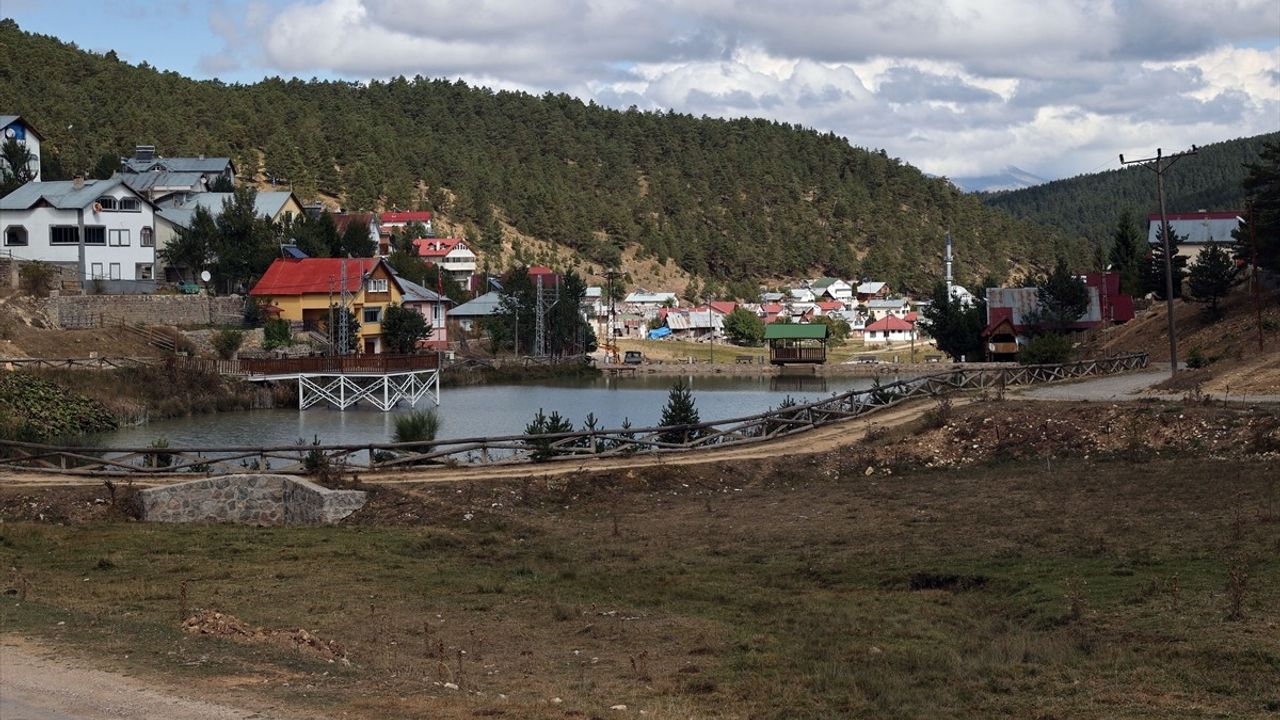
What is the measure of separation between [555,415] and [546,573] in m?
17.4

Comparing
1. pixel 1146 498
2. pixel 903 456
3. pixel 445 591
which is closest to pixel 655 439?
pixel 903 456

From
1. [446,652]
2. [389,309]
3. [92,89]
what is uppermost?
[92,89]

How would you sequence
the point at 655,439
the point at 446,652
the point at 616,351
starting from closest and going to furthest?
1. the point at 446,652
2. the point at 655,439
3. the point at 616,351

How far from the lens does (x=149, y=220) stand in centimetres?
8994

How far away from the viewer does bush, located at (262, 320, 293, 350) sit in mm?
82438

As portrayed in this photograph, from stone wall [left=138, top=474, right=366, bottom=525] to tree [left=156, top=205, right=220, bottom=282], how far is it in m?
60.1

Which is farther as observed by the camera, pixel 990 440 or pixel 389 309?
pixel 389 309

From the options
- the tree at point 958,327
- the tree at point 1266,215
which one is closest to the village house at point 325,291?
the tree at point 958,327

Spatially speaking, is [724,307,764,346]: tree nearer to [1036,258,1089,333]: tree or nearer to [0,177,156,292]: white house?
[1036,258,1089,333]: tree

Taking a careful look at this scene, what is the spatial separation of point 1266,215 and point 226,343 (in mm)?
52975

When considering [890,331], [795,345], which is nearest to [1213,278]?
[795,345]

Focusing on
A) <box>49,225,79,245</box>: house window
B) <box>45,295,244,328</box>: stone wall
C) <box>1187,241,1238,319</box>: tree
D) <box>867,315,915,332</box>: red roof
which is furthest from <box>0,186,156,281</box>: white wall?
<box>867,315,915,332</box>: red roof

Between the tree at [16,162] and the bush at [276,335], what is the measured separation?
1012 inches

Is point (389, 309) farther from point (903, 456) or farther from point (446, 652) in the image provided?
point (446, 652)
